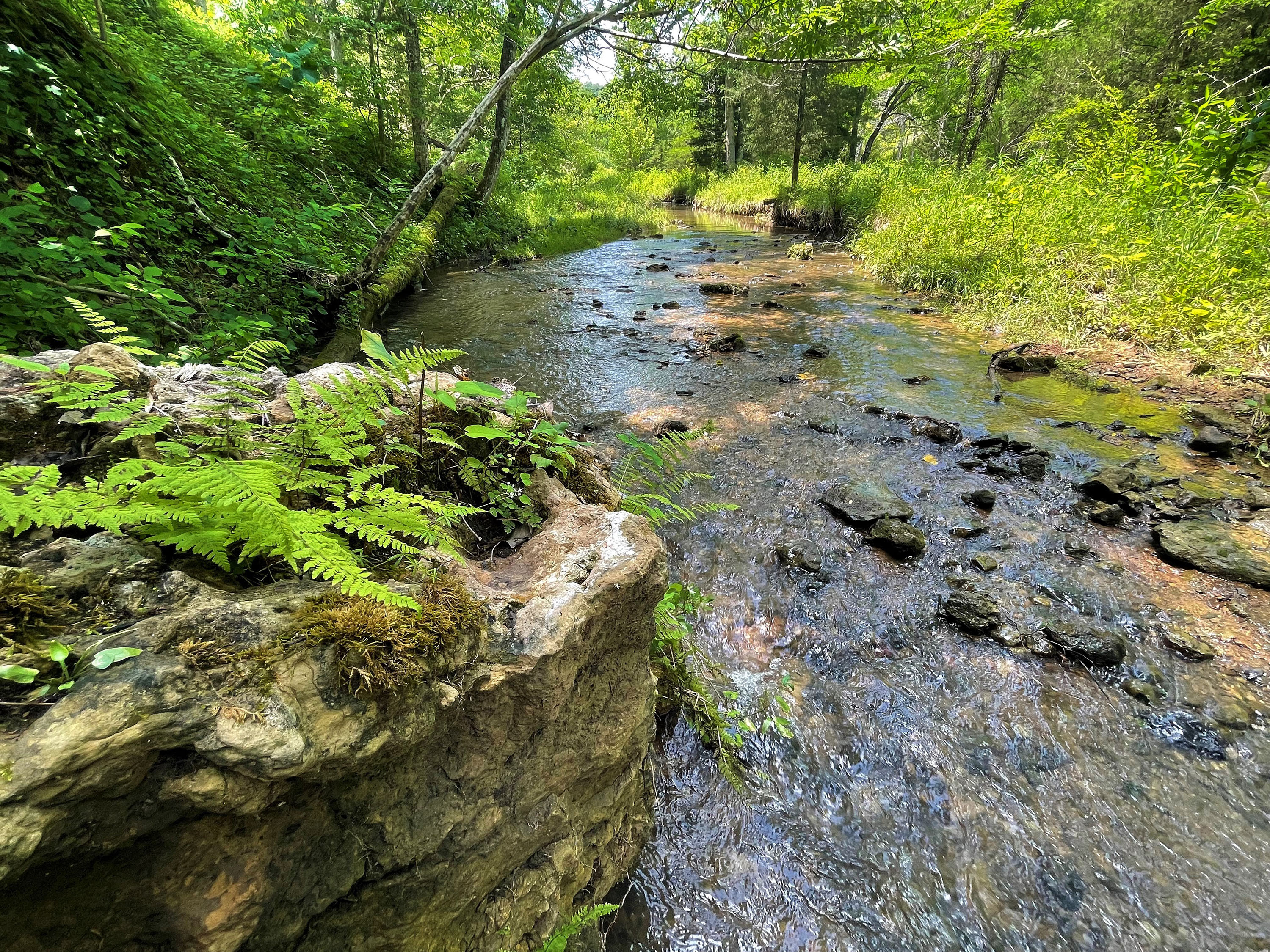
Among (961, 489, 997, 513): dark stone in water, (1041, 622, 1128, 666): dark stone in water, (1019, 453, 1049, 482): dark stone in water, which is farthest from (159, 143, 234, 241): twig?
(1019, 453, 1049, 482): dark stone in water

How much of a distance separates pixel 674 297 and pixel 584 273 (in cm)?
354

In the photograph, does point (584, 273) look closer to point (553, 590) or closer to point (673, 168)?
point (553, 590)

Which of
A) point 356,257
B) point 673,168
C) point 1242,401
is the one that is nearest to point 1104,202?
point 1242,401

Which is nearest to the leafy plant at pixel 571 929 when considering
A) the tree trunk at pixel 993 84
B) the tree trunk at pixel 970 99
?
the tree trunk at pixel 993 84

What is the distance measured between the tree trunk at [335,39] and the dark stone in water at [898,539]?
874cm

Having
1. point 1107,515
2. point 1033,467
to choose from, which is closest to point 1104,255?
point 1033,467

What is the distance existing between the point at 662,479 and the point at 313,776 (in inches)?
164

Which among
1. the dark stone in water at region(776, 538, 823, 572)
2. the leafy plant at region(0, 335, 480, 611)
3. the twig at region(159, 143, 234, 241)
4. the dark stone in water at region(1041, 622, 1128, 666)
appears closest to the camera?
the leafy plant at region(0, 335, 480, 611)

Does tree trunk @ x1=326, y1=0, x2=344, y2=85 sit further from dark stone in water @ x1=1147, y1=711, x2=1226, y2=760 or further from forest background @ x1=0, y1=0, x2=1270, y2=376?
dark stone in water @ x1=1147, y1=711, x2=1226, y2=760

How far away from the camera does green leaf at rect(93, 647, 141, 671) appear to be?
47.7 inches

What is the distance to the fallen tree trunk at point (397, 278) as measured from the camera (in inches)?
264

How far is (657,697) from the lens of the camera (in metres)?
3.04

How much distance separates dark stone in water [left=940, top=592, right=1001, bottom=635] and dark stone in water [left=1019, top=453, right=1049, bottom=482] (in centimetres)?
218

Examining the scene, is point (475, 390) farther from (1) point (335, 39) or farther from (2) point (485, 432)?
(1) point (335, 39)
